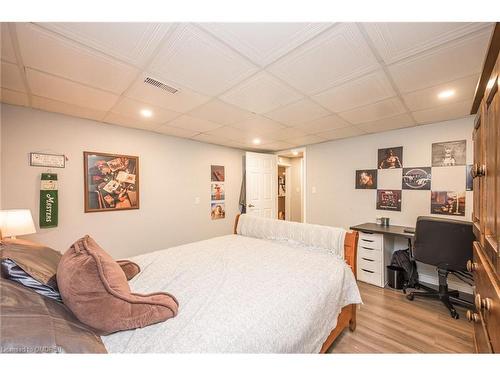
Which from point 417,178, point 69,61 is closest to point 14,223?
point 69,61

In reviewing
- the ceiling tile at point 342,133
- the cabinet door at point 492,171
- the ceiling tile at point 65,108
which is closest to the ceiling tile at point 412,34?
the cabinet door at point 492,171

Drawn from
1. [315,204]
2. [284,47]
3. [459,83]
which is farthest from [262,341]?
[315,204]

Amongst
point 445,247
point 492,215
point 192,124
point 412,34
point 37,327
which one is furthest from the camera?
point 192,124

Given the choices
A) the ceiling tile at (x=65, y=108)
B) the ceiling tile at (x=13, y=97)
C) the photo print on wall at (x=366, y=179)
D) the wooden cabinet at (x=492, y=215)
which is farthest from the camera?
the photo print on wall at (x=366, y=179)

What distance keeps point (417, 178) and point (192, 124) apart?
3.31 m

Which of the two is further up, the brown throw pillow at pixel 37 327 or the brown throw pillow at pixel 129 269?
the brown throw pillow at pixel 37 327

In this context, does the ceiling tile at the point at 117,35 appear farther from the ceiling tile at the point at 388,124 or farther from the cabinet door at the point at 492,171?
the ceiling tile at the point at 388,124

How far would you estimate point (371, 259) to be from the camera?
9.58ft

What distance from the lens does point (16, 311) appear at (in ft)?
2.28

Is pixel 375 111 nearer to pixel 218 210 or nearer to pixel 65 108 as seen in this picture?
pixel 218 210

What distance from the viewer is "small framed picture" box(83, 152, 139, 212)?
105 inches

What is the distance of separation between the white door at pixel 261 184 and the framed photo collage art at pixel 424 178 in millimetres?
1852

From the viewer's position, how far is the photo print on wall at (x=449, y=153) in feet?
8.59
